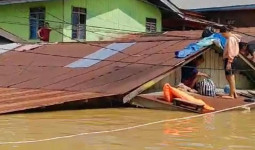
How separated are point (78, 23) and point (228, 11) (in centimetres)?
808

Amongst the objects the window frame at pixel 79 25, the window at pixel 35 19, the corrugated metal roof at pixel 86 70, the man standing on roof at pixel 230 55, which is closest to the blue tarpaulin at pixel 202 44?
the corrugated metal roof at pixel 86 70

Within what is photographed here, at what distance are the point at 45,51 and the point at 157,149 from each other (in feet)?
34.1

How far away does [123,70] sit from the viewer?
12102mm

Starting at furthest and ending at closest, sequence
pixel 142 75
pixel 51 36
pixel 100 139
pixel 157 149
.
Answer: pixel 51 36 → pixel 142 75 → pixel 100 139 → pixel 157 149

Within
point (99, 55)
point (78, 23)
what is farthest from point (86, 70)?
point (78, 23)

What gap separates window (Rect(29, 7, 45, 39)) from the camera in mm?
19436

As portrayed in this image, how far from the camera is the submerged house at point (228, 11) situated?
22.9m

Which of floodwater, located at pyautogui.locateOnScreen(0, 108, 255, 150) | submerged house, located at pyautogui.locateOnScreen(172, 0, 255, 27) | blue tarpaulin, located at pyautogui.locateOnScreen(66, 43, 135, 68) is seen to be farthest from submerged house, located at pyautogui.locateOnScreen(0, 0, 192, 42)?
Answer: floodwater, located at pyautogui.locateOnScreen(0, 108, 255, 150)

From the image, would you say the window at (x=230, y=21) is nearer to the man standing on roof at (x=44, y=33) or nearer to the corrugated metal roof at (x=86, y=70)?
the man standing on roof at (x=44, y=33)

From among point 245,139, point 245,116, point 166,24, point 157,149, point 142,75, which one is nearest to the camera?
point 157,149

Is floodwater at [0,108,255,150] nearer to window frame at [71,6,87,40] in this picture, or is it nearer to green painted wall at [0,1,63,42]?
window frame at [71,6,87,40]

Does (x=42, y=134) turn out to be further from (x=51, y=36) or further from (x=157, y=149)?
(x=51, y=36)

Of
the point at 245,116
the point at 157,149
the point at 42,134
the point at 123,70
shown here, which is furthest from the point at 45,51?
the point at 157,149

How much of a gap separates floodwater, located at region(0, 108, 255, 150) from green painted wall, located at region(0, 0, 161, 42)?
8571 mm
